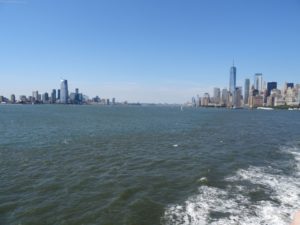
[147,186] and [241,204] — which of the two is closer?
[241,204]

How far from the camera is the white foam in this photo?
14664 mm

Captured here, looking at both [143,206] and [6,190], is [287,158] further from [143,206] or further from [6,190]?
[6,190]

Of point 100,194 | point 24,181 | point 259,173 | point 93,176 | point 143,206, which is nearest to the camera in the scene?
point 143,206

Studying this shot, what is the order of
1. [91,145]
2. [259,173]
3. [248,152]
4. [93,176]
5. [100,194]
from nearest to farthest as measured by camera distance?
[100,194] → [93,176] → [259,173] → [248,152] → [91,145]

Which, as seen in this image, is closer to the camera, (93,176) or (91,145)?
(93,176)

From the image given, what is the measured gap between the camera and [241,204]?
1672 cm

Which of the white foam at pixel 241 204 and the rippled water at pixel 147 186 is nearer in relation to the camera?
the white foam at pixel 241 204

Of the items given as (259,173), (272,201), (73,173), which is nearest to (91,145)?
(73,173)

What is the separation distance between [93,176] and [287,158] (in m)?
21.9

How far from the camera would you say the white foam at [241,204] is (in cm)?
1466

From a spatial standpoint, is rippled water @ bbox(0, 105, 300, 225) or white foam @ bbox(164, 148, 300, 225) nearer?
white foam @ bbox(164, 148, 300, 225)

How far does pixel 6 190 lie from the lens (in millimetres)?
19016

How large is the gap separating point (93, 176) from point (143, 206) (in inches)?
288

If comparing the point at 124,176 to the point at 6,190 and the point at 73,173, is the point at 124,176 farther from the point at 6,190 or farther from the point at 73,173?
the point at 6,190
